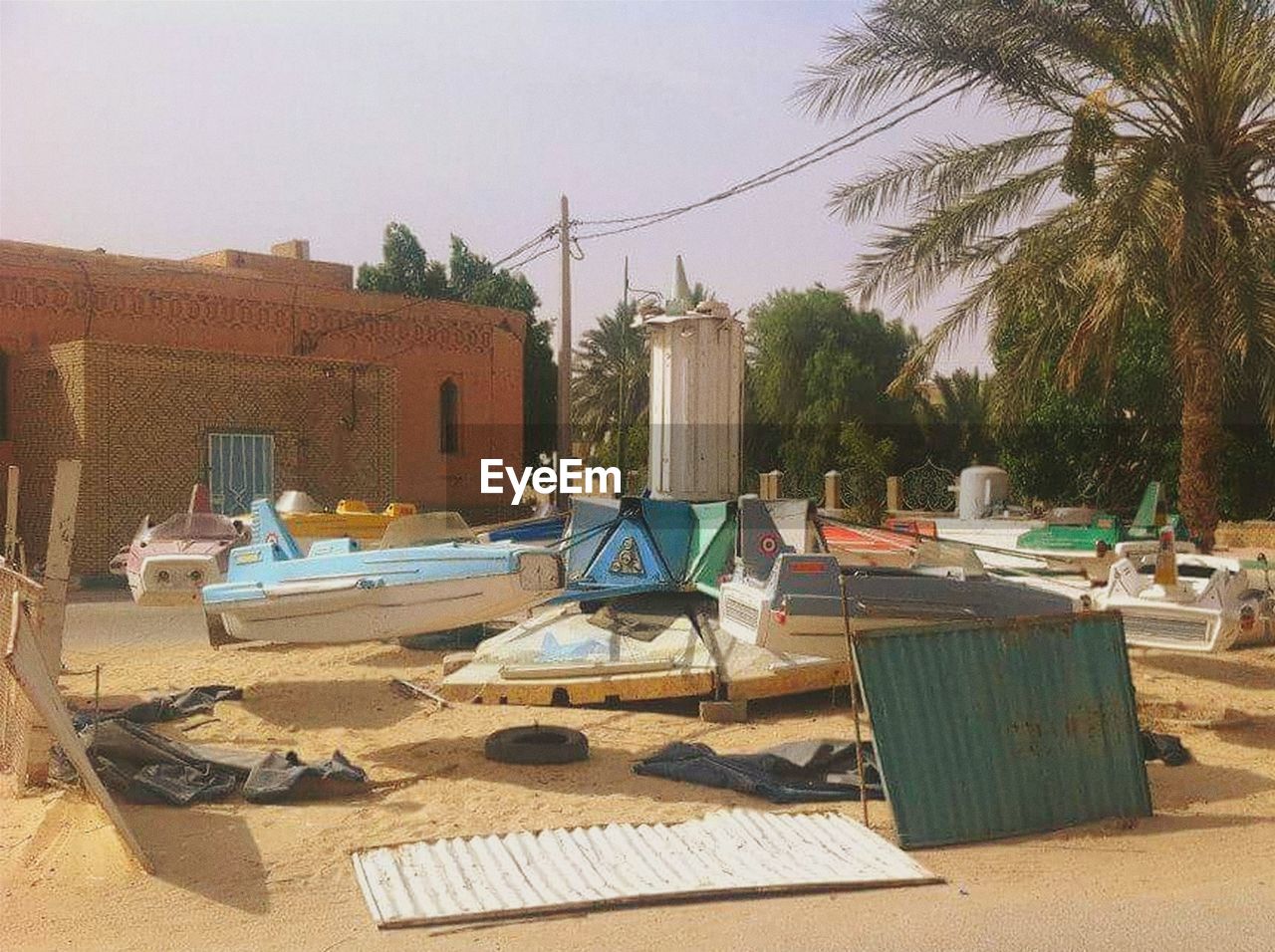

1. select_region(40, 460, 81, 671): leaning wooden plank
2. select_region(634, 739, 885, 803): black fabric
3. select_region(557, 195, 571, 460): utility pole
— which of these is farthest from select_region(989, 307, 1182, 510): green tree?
select_region(40, 460, 81, 671): leaning wooden plank

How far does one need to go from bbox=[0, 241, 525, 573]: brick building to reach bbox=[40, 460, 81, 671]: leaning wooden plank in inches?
596

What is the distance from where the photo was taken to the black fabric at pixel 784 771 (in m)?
7.65

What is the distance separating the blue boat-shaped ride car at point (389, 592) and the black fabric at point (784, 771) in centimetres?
182

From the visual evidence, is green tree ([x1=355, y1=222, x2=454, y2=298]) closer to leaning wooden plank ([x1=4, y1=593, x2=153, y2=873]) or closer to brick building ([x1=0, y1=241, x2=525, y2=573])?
brick building ([x1=0, y1=241, x2=525, y2=573])

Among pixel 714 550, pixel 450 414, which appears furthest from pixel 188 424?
pixel 714 550

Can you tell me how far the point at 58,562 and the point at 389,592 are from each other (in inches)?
97.4

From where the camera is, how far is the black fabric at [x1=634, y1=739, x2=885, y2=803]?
765cm

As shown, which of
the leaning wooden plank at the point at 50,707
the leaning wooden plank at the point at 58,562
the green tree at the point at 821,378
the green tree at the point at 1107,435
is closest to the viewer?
the leaning wooden plank at the point at 50,707

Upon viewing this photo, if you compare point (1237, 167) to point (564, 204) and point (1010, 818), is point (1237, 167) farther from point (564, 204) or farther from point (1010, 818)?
point (564, 204)

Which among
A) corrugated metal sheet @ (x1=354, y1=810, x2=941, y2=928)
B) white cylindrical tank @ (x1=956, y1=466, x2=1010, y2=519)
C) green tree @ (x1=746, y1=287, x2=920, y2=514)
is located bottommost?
corrugated metal sheet @ (x1=354, y1=810, x2=941, y2=928)

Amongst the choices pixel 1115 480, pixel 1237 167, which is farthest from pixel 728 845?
pixel 1115 480

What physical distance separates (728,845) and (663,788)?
58.2 inches

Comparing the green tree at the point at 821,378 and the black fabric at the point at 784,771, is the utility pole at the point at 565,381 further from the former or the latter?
the black fabric at the point at 784,771

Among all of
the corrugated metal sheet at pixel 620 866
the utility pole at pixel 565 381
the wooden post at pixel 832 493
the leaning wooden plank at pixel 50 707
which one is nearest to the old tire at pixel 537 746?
the corrugated metal sheet at pixel 620 866
